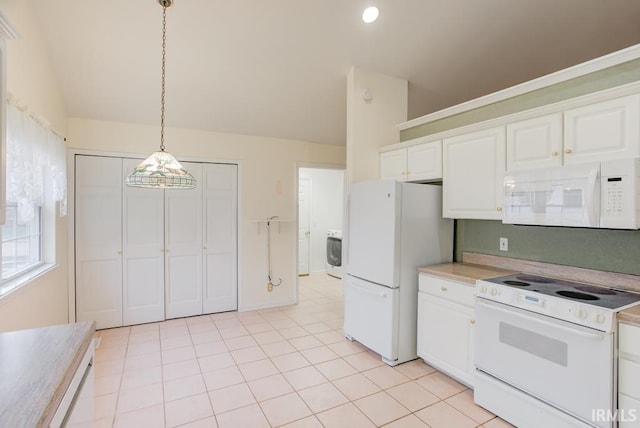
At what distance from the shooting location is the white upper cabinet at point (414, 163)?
295 cm

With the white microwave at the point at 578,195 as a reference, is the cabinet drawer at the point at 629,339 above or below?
below

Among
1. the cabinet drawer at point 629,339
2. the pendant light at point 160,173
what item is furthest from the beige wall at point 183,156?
the cabinet drawer at point 629,339

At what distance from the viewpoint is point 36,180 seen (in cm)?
237

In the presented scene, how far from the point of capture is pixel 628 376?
1.63 m

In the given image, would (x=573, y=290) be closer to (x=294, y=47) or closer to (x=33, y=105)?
(x=294, y=47)

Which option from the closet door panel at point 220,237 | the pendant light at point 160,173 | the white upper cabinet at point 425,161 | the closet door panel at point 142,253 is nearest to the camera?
the pendant light at point 160,173

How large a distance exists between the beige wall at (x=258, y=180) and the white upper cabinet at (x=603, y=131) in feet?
10.7

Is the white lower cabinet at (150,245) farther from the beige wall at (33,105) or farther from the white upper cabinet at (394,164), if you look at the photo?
the white upper cabinet at (394,164)

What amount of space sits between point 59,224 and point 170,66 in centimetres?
195

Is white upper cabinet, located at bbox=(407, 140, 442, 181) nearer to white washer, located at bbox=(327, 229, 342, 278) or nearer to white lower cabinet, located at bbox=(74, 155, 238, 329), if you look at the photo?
white lower cabinet, located at bbox=(74, 155, 238, 329)

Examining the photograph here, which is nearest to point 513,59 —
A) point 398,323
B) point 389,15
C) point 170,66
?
point 389,15

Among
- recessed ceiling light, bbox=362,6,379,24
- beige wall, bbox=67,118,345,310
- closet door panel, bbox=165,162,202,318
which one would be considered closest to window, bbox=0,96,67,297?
beige wall, bbox=67,118,345,310

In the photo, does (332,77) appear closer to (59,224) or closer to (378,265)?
(378,265)

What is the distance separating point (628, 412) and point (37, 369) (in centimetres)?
261
